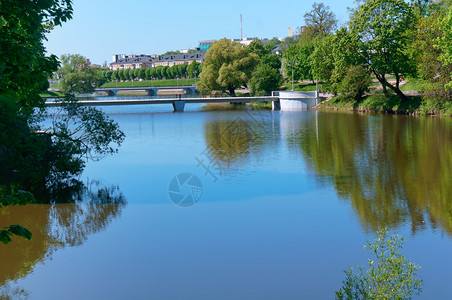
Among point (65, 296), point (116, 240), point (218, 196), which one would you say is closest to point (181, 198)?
point (218, 196)

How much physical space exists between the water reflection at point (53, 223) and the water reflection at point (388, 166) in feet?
31.9

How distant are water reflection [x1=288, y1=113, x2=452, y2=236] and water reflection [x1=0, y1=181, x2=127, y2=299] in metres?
9.72

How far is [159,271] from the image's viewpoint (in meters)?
13.2

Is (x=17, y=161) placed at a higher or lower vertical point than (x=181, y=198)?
higher

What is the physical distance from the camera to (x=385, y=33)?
52.1 metres

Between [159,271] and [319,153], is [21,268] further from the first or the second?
[319,153]

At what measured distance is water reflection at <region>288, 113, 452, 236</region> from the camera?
17.5 metres

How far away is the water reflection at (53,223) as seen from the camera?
14.1 m

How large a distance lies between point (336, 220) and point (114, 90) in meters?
103

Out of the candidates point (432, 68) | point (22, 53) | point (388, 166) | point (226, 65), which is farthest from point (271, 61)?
point (22, 53)

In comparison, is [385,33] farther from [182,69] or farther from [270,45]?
[182,69]

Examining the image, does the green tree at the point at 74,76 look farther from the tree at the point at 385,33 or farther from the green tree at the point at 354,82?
the tree at the point at 385,33

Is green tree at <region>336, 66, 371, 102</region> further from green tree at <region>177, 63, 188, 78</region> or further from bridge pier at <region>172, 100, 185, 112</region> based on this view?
green tree at <region>177, 63, 188, 78</region>

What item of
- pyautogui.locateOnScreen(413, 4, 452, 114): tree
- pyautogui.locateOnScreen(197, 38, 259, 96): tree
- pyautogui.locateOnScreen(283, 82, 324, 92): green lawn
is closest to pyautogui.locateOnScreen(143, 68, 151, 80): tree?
pyautogui.locateOnScreen(283, 82, 324, 92): green lawn
